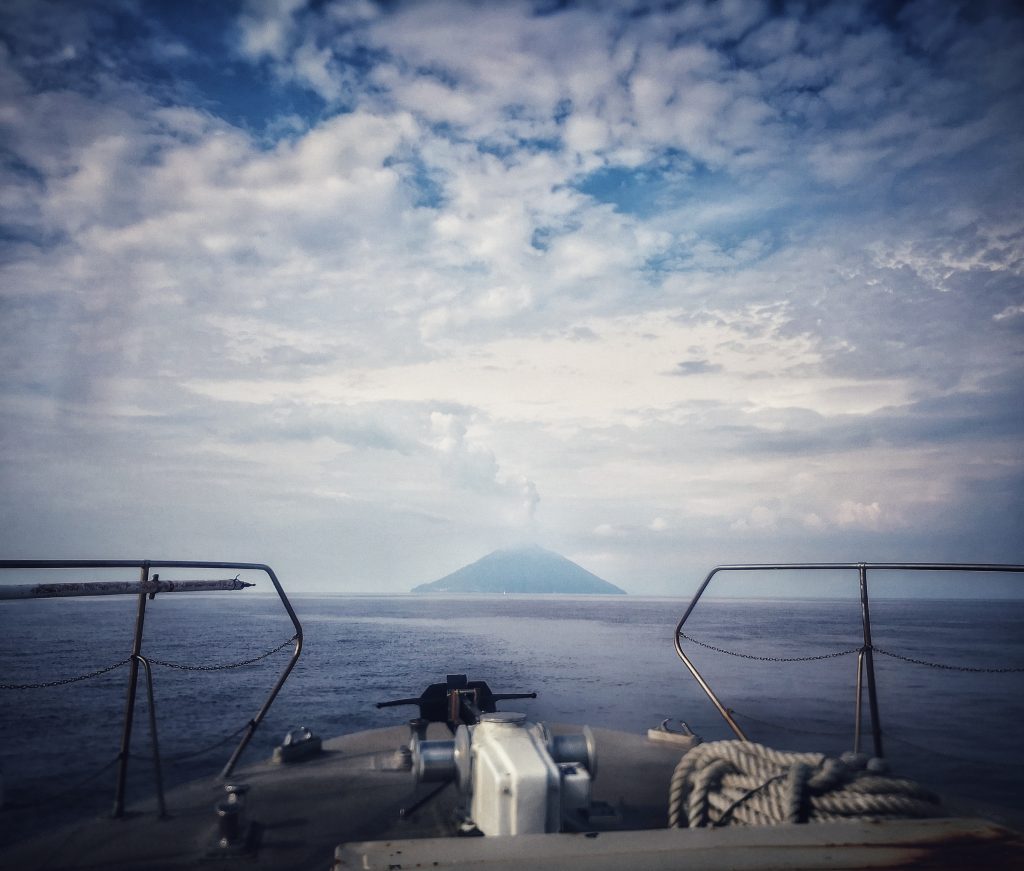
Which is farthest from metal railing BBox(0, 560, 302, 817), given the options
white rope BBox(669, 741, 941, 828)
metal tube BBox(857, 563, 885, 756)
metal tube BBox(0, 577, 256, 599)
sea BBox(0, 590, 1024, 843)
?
metal tube BBox(857, 563, 885, 756)

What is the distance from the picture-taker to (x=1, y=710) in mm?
18312

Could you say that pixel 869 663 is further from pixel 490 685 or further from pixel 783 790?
pixel 490 685

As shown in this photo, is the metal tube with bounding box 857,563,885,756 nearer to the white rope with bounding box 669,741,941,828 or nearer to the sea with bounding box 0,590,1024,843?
the sea with bounding box 0,590,1024,843

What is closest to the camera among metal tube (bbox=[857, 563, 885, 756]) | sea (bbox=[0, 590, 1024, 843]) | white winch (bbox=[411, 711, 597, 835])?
white winch (bbox=[411, 711, 597, 835])

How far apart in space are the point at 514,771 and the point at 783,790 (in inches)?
43.7

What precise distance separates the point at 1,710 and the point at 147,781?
11.8 meters

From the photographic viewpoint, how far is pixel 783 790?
254 cm

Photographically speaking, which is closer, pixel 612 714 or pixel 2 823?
pixel 2 823

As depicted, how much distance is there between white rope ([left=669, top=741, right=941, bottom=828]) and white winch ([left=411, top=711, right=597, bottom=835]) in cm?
48

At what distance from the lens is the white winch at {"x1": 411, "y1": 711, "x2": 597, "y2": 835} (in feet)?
8.34

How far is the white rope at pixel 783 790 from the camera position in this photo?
7.54 ft

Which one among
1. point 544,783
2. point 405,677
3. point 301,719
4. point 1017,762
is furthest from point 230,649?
point 544,783

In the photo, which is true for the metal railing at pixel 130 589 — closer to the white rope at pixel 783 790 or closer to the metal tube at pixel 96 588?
the metal tube at pixel 96 588

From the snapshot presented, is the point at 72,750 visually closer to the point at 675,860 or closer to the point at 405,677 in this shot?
the point at 405,677
